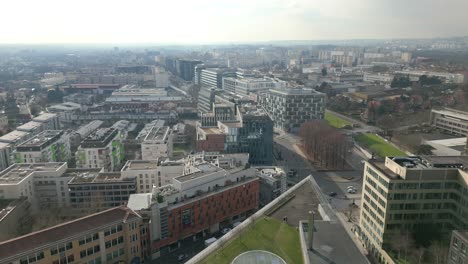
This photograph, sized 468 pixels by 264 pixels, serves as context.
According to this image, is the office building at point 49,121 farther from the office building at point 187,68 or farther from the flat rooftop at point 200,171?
the office building at point 187,68

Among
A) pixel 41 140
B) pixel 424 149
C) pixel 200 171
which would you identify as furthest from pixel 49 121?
pixel 424 149

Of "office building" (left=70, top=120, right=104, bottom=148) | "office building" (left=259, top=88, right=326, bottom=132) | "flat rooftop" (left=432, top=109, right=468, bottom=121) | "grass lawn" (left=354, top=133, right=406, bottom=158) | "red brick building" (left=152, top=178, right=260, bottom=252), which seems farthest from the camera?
"office building" (left=259, top=88, right=326, bottom=132)

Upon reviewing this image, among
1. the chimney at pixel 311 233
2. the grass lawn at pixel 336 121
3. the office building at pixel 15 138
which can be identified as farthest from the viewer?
the grass lawn at pixel 336 121

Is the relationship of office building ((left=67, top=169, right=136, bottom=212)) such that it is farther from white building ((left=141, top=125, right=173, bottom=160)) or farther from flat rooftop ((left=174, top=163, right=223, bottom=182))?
white building ((left=141, top=125, right=173, bottom=160))

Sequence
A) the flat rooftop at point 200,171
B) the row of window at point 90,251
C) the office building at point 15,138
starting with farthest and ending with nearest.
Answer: the office building at point 15,138 → the flat rooftop at point 200,171 → the row of window at point 90,251

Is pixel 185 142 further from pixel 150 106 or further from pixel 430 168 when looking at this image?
pixel 430 168

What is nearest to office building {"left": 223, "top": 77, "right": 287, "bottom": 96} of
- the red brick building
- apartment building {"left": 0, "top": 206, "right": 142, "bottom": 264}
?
the red brick building

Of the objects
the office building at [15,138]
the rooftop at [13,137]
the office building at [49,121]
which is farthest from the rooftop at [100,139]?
A: the office building at [49,121]

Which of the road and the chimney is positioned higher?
the chimney
